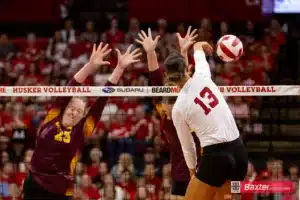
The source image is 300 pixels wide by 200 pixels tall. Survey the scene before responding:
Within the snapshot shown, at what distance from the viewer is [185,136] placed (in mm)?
6934

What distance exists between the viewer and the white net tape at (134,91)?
337 inches

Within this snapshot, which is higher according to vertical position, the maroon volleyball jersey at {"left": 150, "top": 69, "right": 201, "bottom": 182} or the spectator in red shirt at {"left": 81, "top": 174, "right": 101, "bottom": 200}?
the maroon volleyball jersey at {"left": 150, "top": 69, "right": 201, "bottom": 182}

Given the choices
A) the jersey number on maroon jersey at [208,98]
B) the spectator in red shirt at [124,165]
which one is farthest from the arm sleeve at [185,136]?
the spectator in red shirt at [124,165]

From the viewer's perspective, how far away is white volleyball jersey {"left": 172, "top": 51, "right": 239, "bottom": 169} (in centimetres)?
661

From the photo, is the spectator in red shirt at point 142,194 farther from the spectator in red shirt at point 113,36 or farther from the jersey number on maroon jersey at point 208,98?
the spectator in red shirt at point 113,36

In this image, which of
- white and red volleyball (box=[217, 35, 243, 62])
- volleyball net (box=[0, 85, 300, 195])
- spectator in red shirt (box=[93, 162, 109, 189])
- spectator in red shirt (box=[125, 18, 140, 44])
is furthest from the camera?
spectator in red shirt (box=[125, 18, 140, 44])

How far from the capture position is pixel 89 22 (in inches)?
711

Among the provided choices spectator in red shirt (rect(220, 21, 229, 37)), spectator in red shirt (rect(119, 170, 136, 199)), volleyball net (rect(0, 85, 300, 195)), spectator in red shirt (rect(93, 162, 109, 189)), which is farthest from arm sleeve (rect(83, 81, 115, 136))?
spectator in red shirt (rect(220, 21, 229, 37))

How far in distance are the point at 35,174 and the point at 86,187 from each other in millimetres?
3652

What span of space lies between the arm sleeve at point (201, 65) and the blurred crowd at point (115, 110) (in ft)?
12.7

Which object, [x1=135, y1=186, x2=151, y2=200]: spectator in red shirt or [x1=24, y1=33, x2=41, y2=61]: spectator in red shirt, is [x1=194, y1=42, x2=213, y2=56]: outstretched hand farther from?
[x1=24, y1=33, x2=41, y2=61]: spectator in red shirt

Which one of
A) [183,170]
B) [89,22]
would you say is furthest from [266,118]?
[89,22]

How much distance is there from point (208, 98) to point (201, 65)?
441mm

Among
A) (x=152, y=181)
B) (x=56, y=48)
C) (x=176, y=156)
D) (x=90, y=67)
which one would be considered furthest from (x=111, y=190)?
(x=56, y=48)
